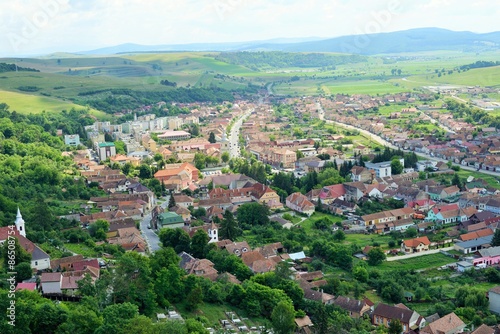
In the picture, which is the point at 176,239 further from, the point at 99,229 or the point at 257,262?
the point at 257,262

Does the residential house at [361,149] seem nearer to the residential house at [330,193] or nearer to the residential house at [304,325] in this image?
the residential house at [330,193]

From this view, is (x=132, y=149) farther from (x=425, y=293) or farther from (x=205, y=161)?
(x=425, y=293)

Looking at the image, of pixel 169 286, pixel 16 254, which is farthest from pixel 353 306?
pixel 16 254

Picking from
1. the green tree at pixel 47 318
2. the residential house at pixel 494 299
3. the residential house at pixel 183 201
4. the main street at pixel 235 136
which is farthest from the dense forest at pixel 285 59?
the green tree at pixel 47 318

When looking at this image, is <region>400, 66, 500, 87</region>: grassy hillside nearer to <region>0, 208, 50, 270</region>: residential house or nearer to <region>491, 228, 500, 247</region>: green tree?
<region>491, 228, 500, 247</region>: green tree

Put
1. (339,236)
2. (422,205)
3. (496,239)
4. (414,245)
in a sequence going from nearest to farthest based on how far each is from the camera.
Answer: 1. (496,239)
2. (414,245)
3. (339,236)
4. (422,205)

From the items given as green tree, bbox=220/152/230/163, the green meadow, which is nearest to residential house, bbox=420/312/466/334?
green tree, bbox=220/152/230/163

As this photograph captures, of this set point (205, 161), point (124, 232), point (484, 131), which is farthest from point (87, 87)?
point (124, 232)
